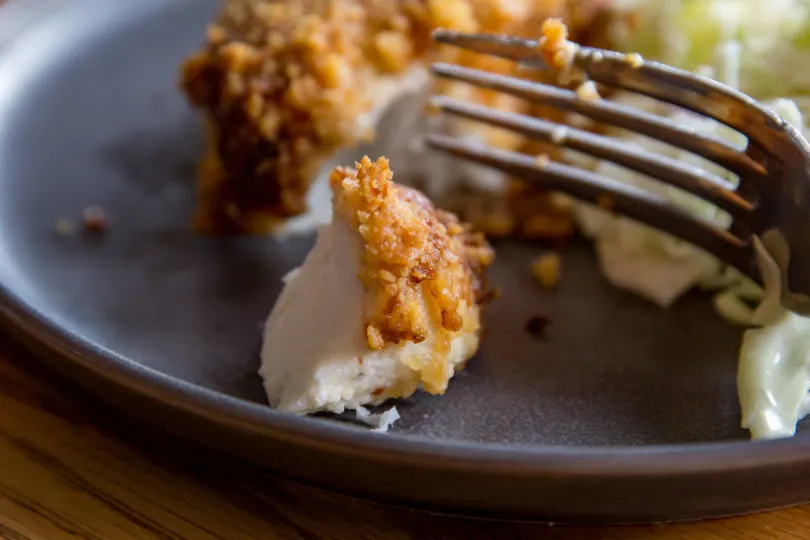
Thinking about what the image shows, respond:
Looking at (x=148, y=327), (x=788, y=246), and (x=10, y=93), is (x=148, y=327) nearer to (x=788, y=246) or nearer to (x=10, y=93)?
(x=10, y=93)

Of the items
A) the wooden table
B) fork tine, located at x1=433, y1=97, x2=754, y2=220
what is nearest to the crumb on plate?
fork tine, located at x1=433, y1=97, x2=754, y2=220

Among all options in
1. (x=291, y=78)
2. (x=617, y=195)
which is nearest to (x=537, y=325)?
(x=617, y=195)

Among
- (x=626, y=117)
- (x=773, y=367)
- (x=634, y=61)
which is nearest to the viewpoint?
(x=773, y=367)

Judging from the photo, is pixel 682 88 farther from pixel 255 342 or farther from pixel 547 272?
pixel 255 342

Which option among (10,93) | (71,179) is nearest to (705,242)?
(71,179)

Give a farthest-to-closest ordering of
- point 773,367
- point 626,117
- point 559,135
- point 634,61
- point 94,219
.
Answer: point 94,219, point 559,135, point 626,117, point 634,61, point 773,367

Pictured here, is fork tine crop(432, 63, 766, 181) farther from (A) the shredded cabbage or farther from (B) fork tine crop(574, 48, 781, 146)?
(A) the shredded cabbage
